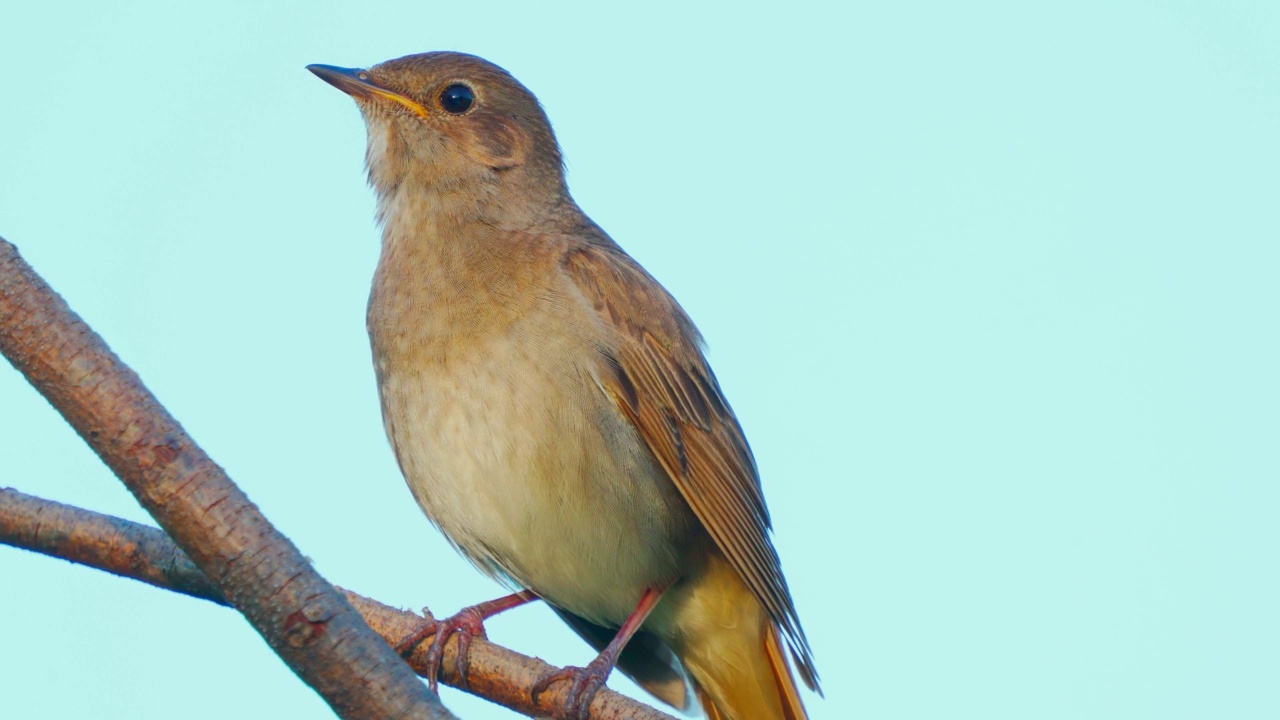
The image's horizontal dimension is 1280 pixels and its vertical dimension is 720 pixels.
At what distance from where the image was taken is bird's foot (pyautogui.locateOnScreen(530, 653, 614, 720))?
5336mm

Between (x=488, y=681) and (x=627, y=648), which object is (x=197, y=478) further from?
(x=627, y=648)

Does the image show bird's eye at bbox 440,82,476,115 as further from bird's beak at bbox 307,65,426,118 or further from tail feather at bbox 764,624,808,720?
tail feather at bbox 764,624,808,720

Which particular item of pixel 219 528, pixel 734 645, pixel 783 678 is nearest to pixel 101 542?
pixel 219 528

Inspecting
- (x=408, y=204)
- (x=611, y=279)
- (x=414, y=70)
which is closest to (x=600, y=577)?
(x=611, y=279)

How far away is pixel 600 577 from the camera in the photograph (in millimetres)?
6152

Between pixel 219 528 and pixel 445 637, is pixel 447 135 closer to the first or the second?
pixel 445 637

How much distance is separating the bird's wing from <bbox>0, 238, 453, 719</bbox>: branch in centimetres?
292

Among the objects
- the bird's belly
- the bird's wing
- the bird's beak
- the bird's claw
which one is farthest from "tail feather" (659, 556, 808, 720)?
the bird's beak

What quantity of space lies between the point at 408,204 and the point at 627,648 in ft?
7.86

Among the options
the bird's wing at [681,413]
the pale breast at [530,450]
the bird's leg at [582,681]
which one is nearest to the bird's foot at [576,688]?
the bird's leg at [582,681]

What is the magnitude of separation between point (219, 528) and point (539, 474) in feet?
8.61

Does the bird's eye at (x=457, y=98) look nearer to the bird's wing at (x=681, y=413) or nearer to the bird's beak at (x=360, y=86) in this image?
the bird's beak at (x=360, y=86)

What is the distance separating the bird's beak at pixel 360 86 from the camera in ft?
22.7

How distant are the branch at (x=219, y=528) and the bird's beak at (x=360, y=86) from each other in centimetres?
382
